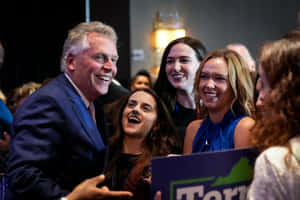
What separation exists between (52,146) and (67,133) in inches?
3.6

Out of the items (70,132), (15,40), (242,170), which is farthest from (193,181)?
(15,40)

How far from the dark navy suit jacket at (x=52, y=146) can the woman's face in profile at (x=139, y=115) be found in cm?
60

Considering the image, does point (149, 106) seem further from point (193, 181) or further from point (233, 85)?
point (193, 181)

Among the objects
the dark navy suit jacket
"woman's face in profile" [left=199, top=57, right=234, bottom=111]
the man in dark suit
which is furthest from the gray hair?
"woman's face in profile" [left=199, top=57, right=234, bottom=111]

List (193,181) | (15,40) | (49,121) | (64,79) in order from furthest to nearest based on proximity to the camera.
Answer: (15,40) < (64,79) < (49,121) < (193,181)

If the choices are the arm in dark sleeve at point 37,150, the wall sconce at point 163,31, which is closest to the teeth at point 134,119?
the arm in dark sleeve at point 37,150

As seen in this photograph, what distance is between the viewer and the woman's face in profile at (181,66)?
2602mm

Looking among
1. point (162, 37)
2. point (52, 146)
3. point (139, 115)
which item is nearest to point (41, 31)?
point (162, 37)

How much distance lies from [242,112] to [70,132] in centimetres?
91

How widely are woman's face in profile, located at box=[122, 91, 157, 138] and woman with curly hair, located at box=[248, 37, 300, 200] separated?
1157mm

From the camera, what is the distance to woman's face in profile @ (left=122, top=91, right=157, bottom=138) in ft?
7.75

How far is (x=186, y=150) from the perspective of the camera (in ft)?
6.79

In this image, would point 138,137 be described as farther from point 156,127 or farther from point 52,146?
point 52,146

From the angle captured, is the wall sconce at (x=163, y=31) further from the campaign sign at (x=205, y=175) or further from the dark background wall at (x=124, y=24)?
the campaign sign at (x=205, y=175)
